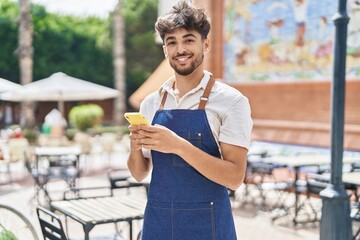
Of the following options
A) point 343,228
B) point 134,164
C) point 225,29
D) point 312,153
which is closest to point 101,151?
point 225,29

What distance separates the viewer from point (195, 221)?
197 cm

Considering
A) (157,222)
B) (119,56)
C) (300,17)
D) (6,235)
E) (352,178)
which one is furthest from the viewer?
(119,56)

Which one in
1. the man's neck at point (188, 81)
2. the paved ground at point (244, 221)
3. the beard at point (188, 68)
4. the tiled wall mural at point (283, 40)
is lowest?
the paved ground at point (244, 221)

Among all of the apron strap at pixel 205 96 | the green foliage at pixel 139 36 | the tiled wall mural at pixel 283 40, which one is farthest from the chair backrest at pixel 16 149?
the green foliage at pixel 139 36

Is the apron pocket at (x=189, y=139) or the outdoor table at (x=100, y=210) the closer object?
the apron pocket at (x=189, y=139)

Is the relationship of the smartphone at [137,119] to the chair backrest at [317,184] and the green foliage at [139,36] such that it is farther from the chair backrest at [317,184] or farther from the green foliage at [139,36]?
the green foliage at [139,36]

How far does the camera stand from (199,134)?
1930 mm

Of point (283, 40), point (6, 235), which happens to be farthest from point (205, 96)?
point (283, 40)

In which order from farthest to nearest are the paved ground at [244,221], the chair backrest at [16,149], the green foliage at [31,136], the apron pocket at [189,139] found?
the green foliage at [31,136] < the chair backrest at [16,149] < the paved ground at [244,221] < the apron pocket at [189,139]

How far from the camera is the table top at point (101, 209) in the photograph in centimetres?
356

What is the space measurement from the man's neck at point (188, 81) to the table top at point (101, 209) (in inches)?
68.1

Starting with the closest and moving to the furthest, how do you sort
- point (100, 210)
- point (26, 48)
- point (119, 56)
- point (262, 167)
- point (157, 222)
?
point (157, 222)
point (100, 210)
point (262, 167)
point (26, 48)
point (119, 56)

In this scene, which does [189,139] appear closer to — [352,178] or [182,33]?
[182,33]

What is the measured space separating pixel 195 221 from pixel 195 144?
31 cm
